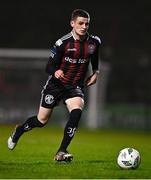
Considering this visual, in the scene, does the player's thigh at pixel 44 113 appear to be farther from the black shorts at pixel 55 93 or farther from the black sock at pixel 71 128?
the black sock at pixel 71 128

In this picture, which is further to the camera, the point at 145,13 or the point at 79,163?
the point at 145,13

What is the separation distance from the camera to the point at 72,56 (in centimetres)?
1048

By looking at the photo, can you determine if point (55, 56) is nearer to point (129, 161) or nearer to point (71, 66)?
point (71, 66)

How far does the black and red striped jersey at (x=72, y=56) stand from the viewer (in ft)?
34.1

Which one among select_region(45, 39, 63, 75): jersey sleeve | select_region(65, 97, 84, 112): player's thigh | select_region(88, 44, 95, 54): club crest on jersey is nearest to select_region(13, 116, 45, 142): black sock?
select_region(65, 97, 84, 112): player's thigh

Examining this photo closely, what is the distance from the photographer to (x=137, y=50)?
27.5 m

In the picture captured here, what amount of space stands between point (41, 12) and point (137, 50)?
366cm

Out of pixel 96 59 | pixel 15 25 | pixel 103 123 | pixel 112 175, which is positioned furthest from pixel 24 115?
pixel 112 175

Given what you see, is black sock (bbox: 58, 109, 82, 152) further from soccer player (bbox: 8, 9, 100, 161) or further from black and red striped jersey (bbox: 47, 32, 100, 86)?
black and red striped jersey (bbox: 47, 32, 100, 86)

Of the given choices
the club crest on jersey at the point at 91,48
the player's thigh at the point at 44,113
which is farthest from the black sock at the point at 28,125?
the club crest on jersey at the point at 91,48

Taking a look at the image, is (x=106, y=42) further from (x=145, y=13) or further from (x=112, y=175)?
(x=112, y=175)

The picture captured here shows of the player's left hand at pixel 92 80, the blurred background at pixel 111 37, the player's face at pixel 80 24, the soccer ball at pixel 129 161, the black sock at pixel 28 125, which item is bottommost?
the blurred background at pixel 111 37

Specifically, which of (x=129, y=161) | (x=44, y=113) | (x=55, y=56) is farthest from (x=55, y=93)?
(x=129, y=161)

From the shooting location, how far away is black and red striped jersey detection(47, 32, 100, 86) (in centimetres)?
1040
